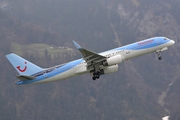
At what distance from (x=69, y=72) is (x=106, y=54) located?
7.88 m

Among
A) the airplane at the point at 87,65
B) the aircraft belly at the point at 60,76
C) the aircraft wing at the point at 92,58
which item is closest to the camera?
the aircraft wing at the point at 92,58

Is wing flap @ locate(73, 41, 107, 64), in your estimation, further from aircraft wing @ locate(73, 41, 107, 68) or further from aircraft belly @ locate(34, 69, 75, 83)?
aircraft belly @ locate(34, 69, 75, 83)

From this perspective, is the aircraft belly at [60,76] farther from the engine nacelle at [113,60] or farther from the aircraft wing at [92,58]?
the engine nacelle at [113,60]

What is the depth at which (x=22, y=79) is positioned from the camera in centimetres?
8538

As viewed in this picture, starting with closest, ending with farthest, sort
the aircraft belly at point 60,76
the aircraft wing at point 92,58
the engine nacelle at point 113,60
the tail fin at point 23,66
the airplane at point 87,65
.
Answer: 1. the aircraft wing at point 92,58
2. the engine nacelle at point 113,60
3. the airplane at point 87,65
4. the aircraft belly at point 60,76
5. the tail fin at point 23,66

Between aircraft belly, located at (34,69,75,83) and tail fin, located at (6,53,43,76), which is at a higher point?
tail fin, located at (6,53,43,76)

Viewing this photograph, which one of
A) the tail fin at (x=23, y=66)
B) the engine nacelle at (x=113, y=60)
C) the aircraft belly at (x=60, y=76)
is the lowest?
the engine nacelle at (x=113, y=60)

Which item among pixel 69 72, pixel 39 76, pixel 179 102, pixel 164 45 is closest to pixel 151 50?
pixel 164 45

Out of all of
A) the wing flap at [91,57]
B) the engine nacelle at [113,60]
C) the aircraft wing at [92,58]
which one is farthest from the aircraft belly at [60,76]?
the engine nacelle at [113,60]

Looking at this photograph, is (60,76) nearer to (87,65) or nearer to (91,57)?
(87,65)

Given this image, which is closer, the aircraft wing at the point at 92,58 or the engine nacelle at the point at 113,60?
the aircraft wing at the point at 92,58

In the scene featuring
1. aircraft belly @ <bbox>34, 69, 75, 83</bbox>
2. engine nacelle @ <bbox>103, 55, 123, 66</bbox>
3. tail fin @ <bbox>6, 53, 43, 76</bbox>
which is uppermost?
tail fin @ <bbox>6, 53, 43, 76</bbox>

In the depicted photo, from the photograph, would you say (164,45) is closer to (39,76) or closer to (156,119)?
(39,76)

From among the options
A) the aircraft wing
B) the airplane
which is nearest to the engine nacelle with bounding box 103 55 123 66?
the airplane
